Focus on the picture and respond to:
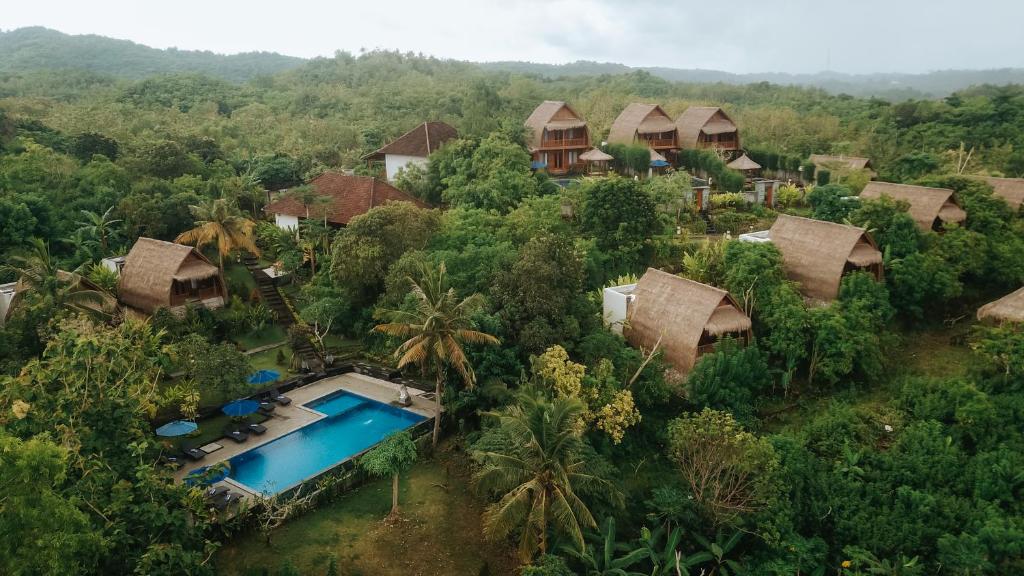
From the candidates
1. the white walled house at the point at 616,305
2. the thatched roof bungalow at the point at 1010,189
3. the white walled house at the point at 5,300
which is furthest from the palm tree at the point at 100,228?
the thatched roof bungalow at the point at 1010,189

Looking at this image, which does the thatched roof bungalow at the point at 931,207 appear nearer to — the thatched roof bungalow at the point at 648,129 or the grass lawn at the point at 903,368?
the grass lawn at the point at 903,368

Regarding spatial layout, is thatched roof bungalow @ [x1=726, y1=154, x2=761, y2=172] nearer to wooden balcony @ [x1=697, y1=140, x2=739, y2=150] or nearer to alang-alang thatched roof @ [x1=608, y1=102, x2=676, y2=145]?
wooden balcony @ [x1=697, y1=140, x2=739, y2=150]

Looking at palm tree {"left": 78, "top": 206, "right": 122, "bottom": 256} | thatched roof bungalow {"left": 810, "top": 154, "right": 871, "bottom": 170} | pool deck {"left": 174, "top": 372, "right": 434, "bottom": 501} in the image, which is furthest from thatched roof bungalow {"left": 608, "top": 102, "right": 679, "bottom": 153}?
palm tree {"left": 78, "top": 206, "right": 122, "bottom": 256}

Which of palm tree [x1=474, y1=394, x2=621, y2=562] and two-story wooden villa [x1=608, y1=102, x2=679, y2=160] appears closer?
palm tree [x1=474, y1=394, x2=621, y2=562]

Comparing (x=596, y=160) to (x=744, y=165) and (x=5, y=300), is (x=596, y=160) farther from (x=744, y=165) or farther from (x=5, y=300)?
(x=5, y=300)

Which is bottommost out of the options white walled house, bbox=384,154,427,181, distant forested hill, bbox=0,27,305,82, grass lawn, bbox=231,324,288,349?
grass lawn, bbox=231,324,288,349
